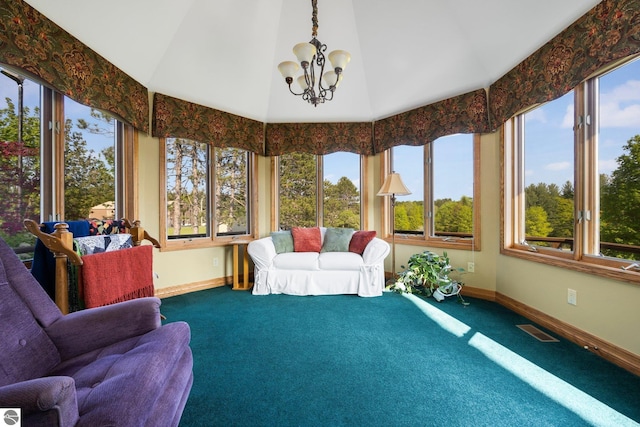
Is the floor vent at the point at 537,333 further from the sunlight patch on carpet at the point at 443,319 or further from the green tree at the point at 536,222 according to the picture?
the green tree at the point at 536,222

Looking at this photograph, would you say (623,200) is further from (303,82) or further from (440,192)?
(303,82)

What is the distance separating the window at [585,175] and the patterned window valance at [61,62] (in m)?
4.25

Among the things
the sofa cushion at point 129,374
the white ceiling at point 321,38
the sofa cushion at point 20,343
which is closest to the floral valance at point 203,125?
the white ceiling at point 321,38

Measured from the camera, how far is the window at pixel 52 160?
1.94m

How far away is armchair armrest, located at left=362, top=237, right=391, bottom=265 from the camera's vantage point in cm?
341

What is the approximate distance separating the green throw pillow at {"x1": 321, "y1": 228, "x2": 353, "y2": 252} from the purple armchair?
8.52 ft

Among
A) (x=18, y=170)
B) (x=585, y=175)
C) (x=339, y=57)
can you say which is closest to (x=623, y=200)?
(x=585, y=175)

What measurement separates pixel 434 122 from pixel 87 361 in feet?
13.0

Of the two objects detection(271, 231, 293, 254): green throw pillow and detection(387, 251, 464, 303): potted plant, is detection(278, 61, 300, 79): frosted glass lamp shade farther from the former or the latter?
detection(387, 251, 464, 303): potted plant

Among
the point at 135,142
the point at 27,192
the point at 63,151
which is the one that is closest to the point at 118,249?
the point at 27,192

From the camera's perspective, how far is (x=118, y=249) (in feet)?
6.51

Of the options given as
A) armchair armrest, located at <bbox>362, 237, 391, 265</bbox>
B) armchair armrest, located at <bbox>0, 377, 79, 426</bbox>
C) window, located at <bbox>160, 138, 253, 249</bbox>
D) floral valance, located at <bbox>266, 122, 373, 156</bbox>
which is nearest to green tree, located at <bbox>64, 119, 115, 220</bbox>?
window, located at <bbox>160, 138, 253, 249</bbox>

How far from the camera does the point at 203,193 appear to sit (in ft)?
12.7

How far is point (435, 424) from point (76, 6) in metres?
3.86
